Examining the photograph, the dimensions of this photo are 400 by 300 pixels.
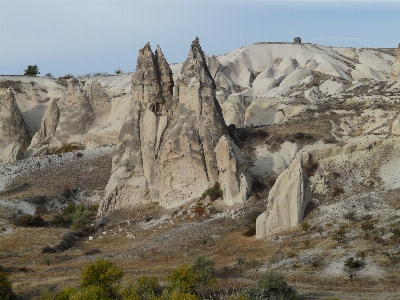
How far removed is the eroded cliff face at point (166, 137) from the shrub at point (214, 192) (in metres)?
0.32

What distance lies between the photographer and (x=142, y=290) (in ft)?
56.1

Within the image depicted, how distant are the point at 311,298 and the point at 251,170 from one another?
14.6m

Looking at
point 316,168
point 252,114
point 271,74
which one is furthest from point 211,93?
point 271,74

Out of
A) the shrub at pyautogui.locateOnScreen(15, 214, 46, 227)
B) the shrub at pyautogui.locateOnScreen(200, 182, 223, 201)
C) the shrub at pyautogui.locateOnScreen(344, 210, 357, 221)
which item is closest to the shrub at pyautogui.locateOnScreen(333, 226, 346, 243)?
the shrub at pyautogui.locateOnScreen(344, 210, 357, 221)

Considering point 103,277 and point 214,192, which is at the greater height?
point 214,192

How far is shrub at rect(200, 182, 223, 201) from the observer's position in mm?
29141

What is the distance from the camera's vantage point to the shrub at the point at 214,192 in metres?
29.1

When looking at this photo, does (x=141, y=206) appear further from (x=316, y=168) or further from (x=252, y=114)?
(x=252, y=114)

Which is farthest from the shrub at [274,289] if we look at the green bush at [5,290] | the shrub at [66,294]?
the green bush at [5,290]

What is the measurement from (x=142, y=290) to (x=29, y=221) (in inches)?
604

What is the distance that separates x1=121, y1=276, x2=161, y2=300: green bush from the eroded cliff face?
1141 centimetres

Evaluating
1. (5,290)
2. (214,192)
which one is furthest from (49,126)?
(5,290)

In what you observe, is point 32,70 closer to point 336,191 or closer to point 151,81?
point 151,81

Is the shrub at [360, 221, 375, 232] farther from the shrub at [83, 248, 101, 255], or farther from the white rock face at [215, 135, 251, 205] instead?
the shrub at [83, 248, 101, 255]
